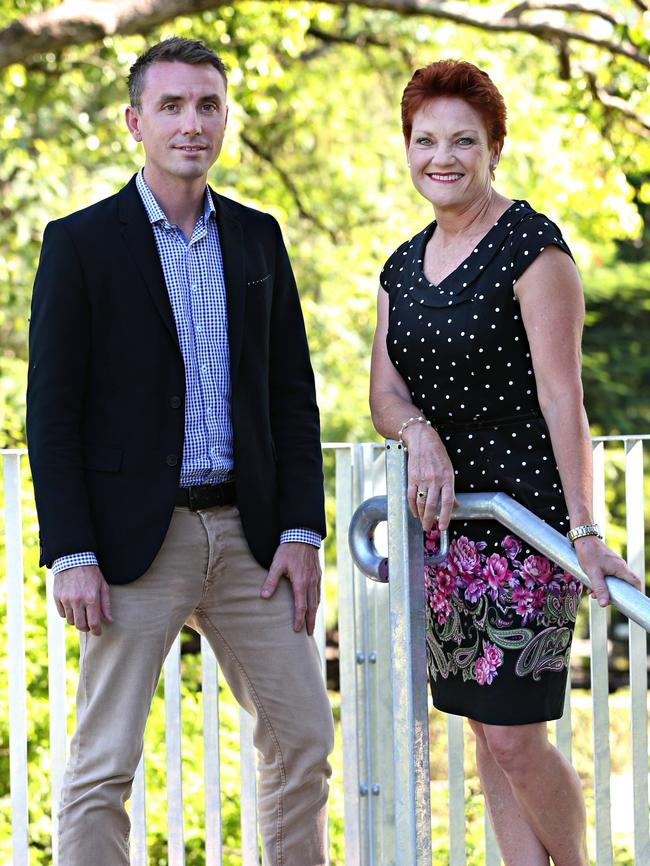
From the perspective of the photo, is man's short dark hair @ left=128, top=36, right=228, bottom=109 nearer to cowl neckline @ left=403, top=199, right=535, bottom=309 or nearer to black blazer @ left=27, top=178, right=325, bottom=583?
black blazer @ left=27, top=178, right=325, bottom=583

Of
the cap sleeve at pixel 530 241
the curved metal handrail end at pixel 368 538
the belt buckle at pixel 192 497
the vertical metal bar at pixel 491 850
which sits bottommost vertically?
the vertical metal bar at pixel 491 850

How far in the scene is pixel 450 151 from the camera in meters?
2.35

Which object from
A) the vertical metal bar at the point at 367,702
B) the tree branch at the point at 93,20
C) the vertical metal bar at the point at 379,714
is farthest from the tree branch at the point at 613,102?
the vertical metal bar at the point at 367,702

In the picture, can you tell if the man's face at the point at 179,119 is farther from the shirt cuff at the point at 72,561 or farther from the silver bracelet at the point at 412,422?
the shirt cuff at the point at 72,561

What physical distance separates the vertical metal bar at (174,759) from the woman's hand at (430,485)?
117cm

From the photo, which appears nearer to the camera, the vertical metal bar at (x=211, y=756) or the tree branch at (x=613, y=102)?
the vertical metal bar at (x=211, y=756)

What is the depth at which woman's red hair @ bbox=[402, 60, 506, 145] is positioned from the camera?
2.32m

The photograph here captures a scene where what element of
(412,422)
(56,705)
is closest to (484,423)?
(412,422)

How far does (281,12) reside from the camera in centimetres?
782

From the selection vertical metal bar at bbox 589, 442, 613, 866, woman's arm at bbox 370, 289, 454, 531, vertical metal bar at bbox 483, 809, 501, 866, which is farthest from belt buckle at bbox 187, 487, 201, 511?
vertical metal bar at bbox 483, 809, 501, 866

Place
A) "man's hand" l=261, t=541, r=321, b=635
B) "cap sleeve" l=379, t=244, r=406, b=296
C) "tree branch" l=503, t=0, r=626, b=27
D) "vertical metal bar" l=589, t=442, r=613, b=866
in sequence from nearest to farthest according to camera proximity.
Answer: "man's hand" l=261, t=541, r=321, b=635 < "cap sleeve" l=379, t=244, r=406, b=296 < "vertical metal bar" l=589, t=442, r=613, b=866 < "tree branch" l=503, t=0, r=626, b=27

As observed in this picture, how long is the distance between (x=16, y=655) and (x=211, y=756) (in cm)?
55

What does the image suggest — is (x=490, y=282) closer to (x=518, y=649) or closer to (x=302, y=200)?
(x=518, y=649)

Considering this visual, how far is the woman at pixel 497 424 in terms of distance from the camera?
7.40 ft
